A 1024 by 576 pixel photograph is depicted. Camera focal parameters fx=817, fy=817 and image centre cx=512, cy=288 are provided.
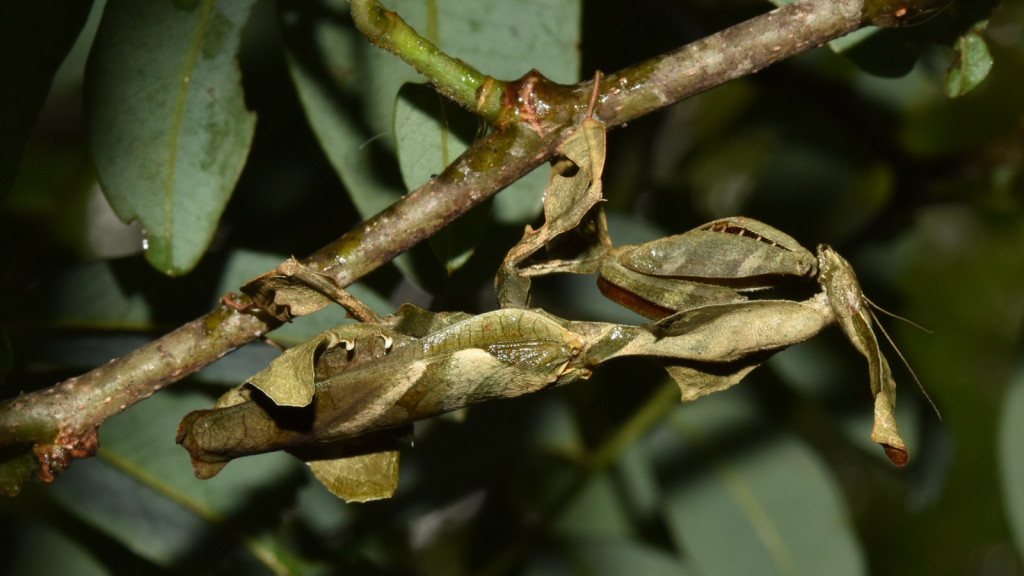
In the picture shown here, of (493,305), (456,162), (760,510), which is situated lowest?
(760,510)

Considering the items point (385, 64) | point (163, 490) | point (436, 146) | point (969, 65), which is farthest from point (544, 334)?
point (163, 490)

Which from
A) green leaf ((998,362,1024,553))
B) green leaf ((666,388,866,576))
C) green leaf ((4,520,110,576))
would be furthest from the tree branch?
green leaf ((998,362,1024,553))

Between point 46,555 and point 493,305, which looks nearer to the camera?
point 46,555

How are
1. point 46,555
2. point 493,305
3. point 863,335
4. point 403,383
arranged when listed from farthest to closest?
point 493,305 → point 46,555 → point 403,383 → point 863,335

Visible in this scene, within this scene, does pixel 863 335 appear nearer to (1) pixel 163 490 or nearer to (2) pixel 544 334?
(2) pixel 544 334

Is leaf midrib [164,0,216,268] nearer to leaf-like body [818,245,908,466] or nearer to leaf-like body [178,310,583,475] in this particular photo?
leaf-like body [178,310,583,475]

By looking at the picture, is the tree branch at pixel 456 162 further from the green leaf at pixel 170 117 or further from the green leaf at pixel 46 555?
the green leaf at pixel 46 555

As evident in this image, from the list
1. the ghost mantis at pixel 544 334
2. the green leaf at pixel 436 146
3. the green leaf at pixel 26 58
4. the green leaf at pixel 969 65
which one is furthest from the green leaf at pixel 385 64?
the green leaf at pixel 969 65
